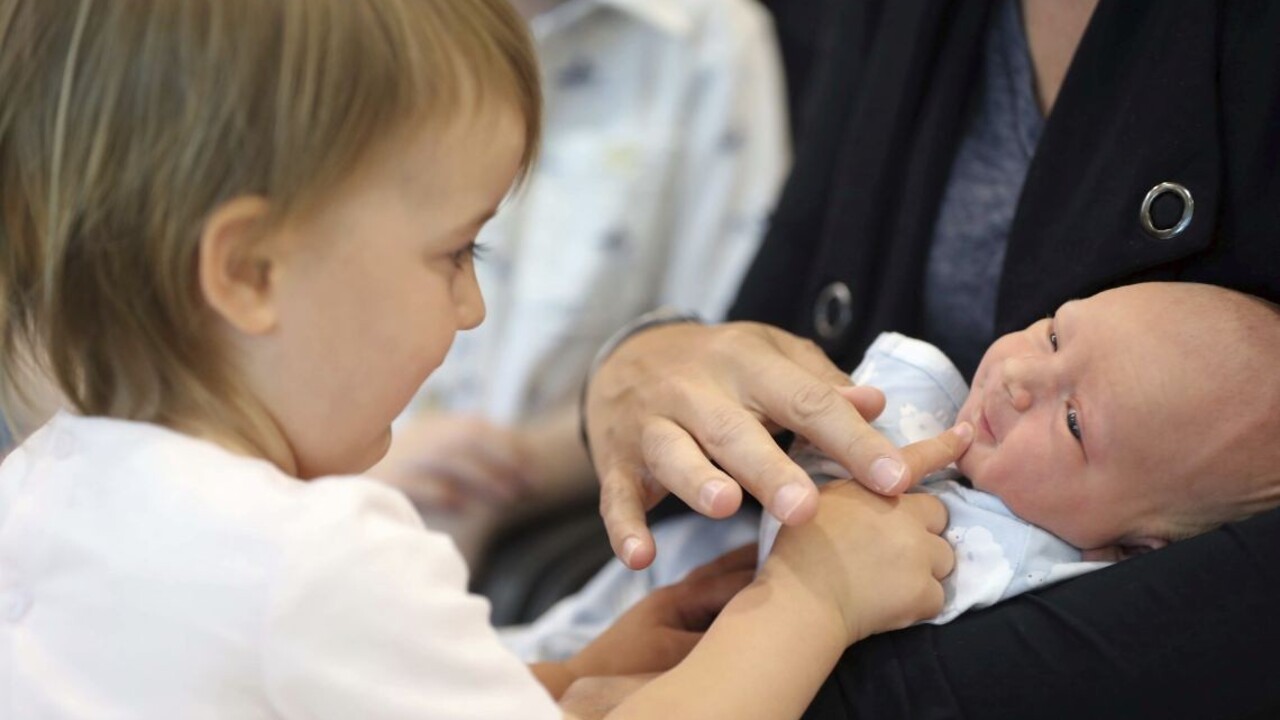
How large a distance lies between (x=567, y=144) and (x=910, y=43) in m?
0.75

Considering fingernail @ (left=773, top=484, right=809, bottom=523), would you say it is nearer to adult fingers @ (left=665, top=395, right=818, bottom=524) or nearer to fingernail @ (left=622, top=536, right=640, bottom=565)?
adult fingers @ (left=665, top=395, right=818, bottom=524)

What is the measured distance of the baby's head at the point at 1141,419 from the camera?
0.85 meters

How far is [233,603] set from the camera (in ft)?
2.23

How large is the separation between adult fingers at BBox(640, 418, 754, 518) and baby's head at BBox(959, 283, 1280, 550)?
0.17m

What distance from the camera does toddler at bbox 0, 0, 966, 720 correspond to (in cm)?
69

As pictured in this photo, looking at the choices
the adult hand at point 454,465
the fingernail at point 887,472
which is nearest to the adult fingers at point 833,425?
the fingernail at point 887,472

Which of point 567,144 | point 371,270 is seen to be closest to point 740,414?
point 371,270

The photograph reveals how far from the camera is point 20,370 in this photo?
82cm

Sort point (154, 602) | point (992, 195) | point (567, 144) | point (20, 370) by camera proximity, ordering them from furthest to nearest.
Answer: point (567, 144), point (992, 195), point (20, 370), point (154, 602)

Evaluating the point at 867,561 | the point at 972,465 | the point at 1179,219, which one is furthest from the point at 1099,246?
the point at 867,561

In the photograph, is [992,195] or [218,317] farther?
[992,195]

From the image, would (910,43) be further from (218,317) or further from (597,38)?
(597,38)

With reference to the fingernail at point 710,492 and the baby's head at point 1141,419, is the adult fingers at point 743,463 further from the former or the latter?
the baby's head at point 1141,419

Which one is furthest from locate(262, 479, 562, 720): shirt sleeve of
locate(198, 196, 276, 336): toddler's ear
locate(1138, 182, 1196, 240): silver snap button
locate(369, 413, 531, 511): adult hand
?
locate(369, 413, 531, 511): adult hand
